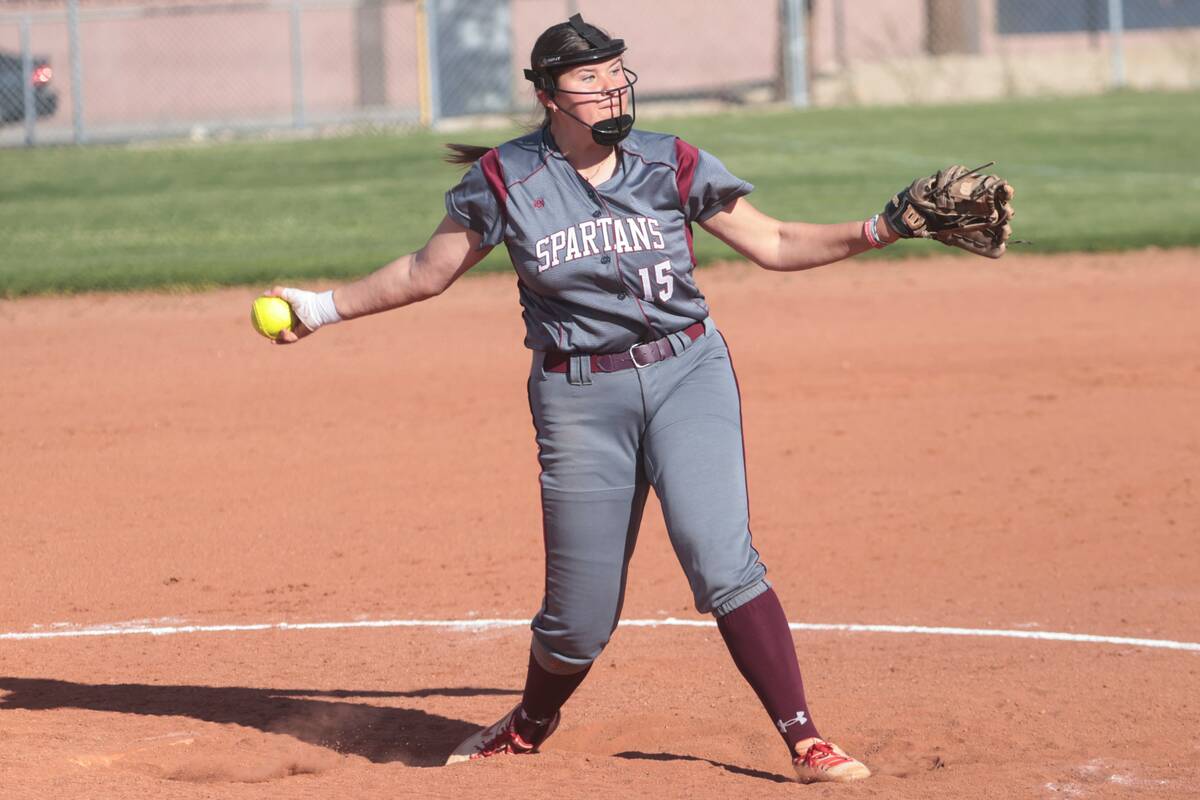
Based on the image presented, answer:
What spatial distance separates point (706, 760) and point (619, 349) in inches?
50.6

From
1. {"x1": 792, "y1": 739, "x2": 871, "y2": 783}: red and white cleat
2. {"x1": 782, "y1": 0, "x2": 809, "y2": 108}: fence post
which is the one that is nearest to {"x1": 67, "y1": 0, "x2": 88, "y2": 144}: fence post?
{"x1": 782, "y1": 0, "x2": 809, "y2": 108}: fence post

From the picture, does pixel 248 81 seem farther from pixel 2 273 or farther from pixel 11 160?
pixel 2 273

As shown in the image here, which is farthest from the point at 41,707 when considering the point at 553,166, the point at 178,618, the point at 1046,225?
the point at 1046,225

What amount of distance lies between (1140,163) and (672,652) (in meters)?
12.5

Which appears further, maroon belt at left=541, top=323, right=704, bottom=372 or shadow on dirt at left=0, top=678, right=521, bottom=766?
shadow on dirt at left=0, top=678, right=521, bottom=766

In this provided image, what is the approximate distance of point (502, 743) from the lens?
4812 millimetres

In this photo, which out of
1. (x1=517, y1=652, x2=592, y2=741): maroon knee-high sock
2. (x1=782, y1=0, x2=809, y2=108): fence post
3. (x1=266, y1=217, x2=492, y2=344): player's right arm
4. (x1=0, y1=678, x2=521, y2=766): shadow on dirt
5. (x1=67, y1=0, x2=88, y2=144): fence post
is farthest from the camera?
(x1=782, y1=0, x2=809, y2=108): fence post

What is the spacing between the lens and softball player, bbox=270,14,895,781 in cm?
425

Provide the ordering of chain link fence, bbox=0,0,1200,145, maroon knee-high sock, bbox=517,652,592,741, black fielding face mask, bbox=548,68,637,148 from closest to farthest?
black fielding face mask, bbox=548,68,637,148, maroon knee-high sock, bbox=517,652,592,741, chain link fence, bbox=0,0,1200,145

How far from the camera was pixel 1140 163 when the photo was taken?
1662cm

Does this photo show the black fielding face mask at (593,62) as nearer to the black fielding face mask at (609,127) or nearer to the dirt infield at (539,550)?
the black fielding face mask at (609,127)

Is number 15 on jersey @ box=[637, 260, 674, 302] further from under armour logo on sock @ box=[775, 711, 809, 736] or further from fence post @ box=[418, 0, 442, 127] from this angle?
fence post @ box=[418, 0, 442, 127]

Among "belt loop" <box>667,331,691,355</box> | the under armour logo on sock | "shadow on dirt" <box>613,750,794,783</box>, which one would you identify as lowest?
"shadow on dirt" <box>613,750,794,783</box>

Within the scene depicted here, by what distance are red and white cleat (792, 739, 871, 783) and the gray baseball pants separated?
18.5 inches
